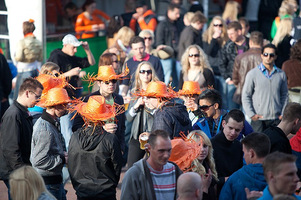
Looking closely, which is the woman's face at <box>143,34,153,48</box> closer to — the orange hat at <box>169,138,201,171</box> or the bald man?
the orange hat at <box>169,138,201,171</box>

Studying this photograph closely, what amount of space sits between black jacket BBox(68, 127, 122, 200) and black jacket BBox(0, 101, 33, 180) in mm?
645

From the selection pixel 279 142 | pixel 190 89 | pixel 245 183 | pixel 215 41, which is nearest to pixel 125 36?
pixel 215 41

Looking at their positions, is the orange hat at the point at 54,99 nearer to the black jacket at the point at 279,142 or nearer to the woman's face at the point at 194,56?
the black jacket at the point at 279,142

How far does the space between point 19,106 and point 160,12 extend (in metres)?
10.7

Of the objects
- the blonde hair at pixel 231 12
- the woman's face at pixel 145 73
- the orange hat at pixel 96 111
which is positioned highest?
the blonde hair at pixel 231 12

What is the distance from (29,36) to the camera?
10.2m

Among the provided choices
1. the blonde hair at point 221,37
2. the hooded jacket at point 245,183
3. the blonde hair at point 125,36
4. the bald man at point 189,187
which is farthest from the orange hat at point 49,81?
the blonde hair at point 221,37

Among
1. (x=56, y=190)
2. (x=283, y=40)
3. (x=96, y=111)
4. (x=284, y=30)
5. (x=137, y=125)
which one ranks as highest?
(x=284, y=30)

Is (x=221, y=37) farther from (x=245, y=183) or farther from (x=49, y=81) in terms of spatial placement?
(x=245, y=183)

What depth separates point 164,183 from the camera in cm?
535

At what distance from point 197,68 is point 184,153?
13.6 ft

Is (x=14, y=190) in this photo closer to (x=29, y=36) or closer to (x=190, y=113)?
(x=190, y=113)

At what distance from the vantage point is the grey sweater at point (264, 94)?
30.7 feet

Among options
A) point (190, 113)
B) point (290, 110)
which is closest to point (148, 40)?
point (190, 113)
